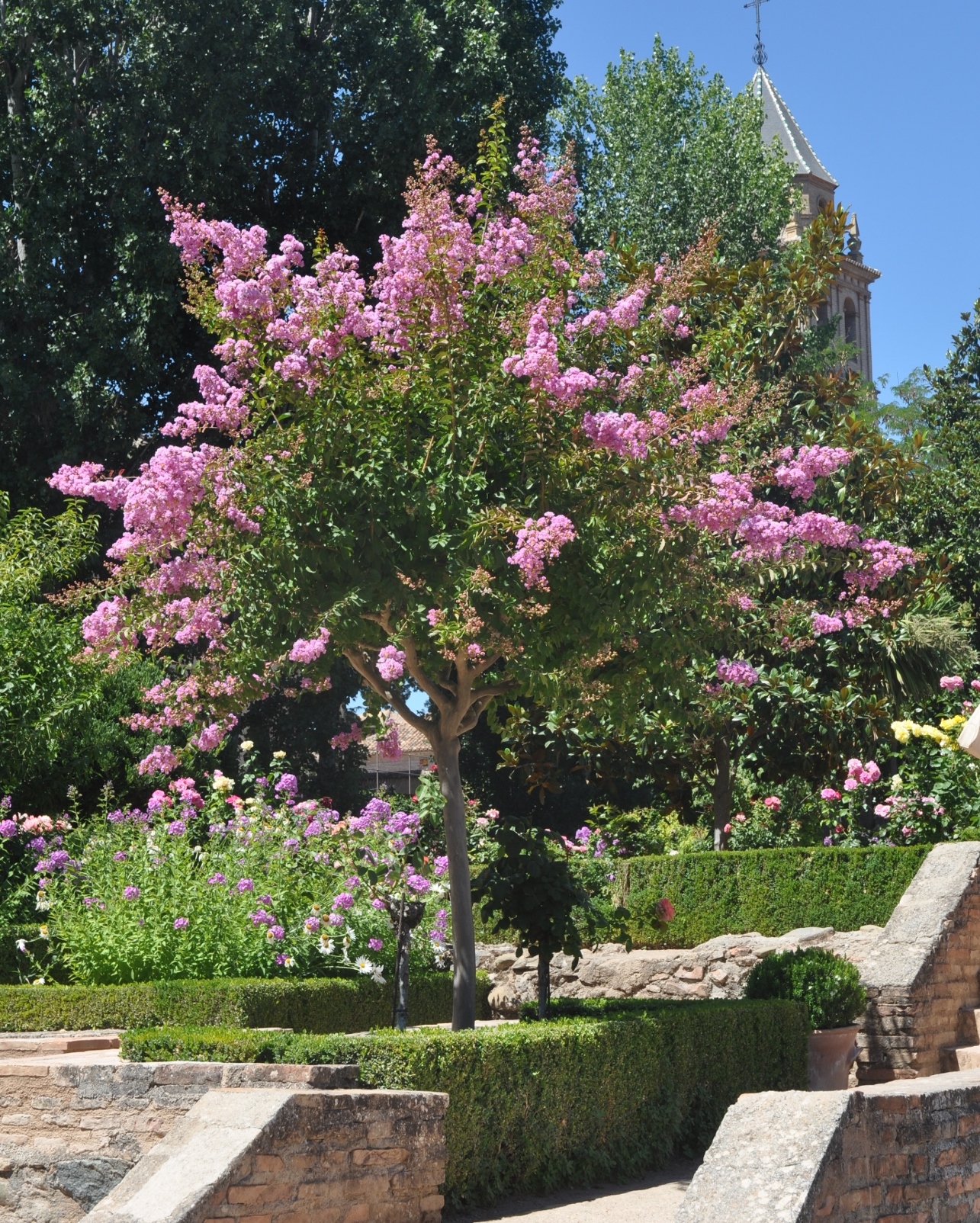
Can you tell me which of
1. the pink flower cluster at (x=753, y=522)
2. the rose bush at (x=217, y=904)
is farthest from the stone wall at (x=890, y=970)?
the pink flower cluster at (x=753, y=522)

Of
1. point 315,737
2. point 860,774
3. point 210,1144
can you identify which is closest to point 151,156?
point 315,737

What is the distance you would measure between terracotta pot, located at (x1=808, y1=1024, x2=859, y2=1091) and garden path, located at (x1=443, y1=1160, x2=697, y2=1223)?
7.29 ft

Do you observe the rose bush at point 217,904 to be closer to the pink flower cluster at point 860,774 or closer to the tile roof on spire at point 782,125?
the pink flower cluster at point 860,774

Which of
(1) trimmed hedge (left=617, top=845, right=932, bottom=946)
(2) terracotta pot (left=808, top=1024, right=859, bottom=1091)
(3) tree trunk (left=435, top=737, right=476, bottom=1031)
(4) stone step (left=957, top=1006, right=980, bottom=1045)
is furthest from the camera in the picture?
(1) trimmed hedge (left=617, top=845, right=932, bottom=946)

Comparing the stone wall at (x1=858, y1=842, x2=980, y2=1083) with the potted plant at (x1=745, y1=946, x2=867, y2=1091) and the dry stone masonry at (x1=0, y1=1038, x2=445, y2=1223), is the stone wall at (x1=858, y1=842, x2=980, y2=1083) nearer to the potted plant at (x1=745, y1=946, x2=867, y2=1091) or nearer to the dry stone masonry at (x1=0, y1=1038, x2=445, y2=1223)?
the potted plant at (x1=745, y1=946, x2=867, y2=1091)

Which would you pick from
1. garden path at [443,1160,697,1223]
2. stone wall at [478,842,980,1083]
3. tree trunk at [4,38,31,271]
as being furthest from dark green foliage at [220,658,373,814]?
garden path at [443,1160,697,1223]

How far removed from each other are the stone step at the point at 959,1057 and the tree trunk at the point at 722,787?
14.9 feet

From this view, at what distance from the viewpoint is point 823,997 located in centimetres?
932

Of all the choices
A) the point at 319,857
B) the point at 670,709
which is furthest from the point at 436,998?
the point at 670,709

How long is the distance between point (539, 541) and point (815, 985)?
456 centimetres

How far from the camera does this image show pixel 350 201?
742 inches

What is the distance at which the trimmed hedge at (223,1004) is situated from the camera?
8562 millimetres

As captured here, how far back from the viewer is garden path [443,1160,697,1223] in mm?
6344

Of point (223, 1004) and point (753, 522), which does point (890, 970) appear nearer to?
point (753, 522)
